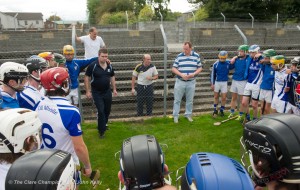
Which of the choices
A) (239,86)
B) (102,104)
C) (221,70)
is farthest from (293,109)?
(102,104)

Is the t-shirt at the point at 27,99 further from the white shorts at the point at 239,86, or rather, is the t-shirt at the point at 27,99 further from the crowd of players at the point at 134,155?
the white shorts at the point at 239,86

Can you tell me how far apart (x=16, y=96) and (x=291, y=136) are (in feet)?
11.0

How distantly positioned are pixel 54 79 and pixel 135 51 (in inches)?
325

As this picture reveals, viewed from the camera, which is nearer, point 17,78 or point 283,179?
point 283,179

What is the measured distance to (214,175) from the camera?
150cm

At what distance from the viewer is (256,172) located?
5.89 ft

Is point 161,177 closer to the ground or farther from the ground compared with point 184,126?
farther from the ground

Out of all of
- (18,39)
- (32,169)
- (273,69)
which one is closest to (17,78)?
(32,169)

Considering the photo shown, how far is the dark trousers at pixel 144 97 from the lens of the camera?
782cm

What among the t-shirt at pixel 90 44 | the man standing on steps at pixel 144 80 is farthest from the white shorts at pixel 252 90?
the t-shirt at pixel 90 44

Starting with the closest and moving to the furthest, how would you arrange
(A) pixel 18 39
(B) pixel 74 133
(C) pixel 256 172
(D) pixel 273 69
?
(C) pixel 256 172, (B) pixel 74 133, (D) pixel 273 69, (A) pixel 18 39

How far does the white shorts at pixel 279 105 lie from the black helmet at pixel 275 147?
455 centimetres

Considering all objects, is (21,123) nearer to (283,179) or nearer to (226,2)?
(283,179)

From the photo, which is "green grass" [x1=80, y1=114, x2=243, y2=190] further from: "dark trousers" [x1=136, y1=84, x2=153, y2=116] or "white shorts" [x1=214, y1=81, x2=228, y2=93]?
"white shorts" [x1=214, y1=81, x2=228, y2=93]
